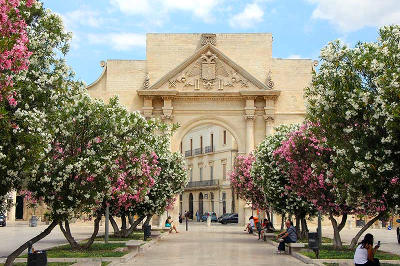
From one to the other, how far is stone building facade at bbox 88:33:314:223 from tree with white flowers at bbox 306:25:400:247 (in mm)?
29893

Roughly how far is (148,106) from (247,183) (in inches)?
456

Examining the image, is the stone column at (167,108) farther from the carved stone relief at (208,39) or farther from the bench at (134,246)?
the bench at (134,246)

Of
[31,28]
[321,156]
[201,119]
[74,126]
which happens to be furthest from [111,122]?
[201,119]

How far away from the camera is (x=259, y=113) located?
45250 mm

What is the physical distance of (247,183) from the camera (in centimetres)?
3681

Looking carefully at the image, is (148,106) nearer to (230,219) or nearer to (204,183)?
(230,219)

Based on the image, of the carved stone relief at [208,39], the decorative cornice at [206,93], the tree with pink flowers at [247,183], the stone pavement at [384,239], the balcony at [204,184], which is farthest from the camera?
the balcony at [204,184]

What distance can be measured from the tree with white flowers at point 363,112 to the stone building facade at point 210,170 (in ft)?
168

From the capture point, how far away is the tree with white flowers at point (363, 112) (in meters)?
12.1

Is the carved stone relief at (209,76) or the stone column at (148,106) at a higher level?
the carved stone relief at (209,76)

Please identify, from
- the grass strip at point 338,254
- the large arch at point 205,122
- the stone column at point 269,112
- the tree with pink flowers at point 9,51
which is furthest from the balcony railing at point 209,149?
the tree with pink flowers at point 9,51

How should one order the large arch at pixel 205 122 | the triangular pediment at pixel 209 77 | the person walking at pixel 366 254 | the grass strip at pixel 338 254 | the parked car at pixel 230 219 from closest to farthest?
the person walking at pixel 366 254 → the grass strip at pixel 338 254 → the triangular pediment at pixel 209 77 → the large arch at pixel 205 122 → the parked car at pixel 230 219

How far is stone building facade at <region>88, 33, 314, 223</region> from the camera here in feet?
146

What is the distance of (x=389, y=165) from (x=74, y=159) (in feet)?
24.7
